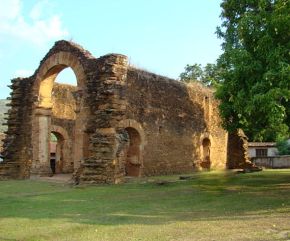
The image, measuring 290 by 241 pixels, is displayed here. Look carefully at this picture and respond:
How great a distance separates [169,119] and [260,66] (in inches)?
359

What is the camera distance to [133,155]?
18297 mm

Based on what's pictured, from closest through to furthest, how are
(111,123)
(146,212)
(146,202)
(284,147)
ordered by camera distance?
1. (146,212)
2. (146,202)
3. (111,123)
4. (284,147)

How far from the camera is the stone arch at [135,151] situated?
18062mm

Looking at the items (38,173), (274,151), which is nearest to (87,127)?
(38,173)

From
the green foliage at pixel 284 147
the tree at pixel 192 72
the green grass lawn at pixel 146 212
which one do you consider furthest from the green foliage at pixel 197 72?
the green grass lawn at pixel 146 212

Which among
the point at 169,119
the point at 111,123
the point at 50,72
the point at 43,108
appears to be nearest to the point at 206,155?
the point at 169,119

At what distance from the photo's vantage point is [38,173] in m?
18.5

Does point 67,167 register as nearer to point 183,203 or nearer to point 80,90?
point 80,90

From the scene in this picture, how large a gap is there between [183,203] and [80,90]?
7.82 meters

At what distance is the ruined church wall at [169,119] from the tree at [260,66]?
17.4ft

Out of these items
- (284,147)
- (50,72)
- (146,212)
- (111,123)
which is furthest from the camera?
(284,147)

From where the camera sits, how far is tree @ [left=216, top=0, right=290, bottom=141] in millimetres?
10367

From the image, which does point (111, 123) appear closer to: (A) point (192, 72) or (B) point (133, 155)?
(B) point (133, 155)

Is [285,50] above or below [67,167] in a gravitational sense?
above
